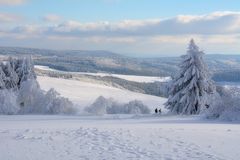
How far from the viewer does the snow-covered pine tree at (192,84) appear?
41219 millimetres

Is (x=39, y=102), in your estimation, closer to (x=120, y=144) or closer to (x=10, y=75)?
(x=10, y=75)

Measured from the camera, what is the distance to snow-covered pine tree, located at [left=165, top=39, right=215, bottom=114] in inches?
1623

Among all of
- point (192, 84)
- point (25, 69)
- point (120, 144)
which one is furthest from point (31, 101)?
point (120, 144)

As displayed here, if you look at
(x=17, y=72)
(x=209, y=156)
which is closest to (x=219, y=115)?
(x=209, y=156)

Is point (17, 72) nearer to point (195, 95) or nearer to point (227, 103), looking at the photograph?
point (195, 95)

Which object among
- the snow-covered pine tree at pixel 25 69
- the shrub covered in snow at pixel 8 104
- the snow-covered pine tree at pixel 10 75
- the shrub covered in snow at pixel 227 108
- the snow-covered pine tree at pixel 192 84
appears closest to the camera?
the shrub covered in snow at pixel 227 108

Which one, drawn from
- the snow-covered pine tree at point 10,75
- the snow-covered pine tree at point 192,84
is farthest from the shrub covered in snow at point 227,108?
the snow-covered pine tree at point 10,75

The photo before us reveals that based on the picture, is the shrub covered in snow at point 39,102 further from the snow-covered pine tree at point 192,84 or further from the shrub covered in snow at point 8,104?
the snow-covered pine tree at point 192,84

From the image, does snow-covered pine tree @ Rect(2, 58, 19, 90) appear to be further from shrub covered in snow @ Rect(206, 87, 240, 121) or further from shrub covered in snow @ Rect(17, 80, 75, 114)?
shrub covered in snow @ Rect(206, 87, 240, 121)

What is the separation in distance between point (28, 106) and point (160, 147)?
3913 cm

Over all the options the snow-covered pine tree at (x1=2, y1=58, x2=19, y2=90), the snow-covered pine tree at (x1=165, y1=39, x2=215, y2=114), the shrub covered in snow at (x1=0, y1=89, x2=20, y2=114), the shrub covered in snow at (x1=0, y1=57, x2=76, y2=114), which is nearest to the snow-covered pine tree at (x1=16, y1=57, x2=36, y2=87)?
the snow-covered pine tree at (x1=2, y1=58, x2=19, y2=90)

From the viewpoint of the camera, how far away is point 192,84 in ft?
135

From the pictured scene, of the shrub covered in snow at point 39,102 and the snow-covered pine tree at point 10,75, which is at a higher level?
the snow-covered pine tree at point 10,75

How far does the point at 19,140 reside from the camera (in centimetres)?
1510
